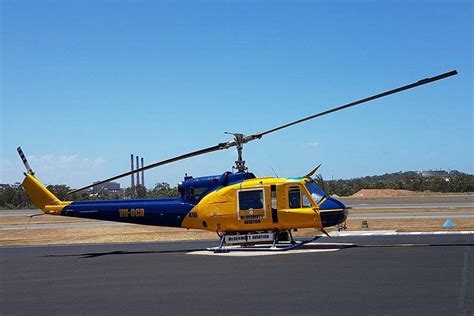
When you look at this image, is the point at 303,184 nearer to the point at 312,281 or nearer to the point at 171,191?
the point at 312,281

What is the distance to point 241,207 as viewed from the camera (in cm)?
1870

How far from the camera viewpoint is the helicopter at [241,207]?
18.2 metres

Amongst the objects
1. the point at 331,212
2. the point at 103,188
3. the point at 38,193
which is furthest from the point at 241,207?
the point at 103,188

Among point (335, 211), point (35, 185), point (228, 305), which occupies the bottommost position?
point (228, 305)

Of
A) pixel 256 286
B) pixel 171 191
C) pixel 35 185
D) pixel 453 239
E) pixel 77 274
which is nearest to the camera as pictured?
pixel 256 286

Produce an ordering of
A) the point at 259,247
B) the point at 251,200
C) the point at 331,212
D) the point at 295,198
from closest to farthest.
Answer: the point at 331,212
the point at 295,198
the point at 251,200
the point at 259,247

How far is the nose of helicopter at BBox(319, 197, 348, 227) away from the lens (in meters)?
18.1

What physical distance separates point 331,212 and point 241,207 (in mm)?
2936

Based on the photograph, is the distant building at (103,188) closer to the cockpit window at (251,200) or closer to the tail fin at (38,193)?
the tail fin at (38,193)

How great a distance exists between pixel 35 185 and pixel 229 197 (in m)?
8.13

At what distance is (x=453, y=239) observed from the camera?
1941 centimetres

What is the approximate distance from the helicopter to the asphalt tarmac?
4.52ft

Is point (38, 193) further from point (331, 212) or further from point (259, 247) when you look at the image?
point (331, 212)

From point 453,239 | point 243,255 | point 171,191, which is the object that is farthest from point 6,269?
point 171,191
